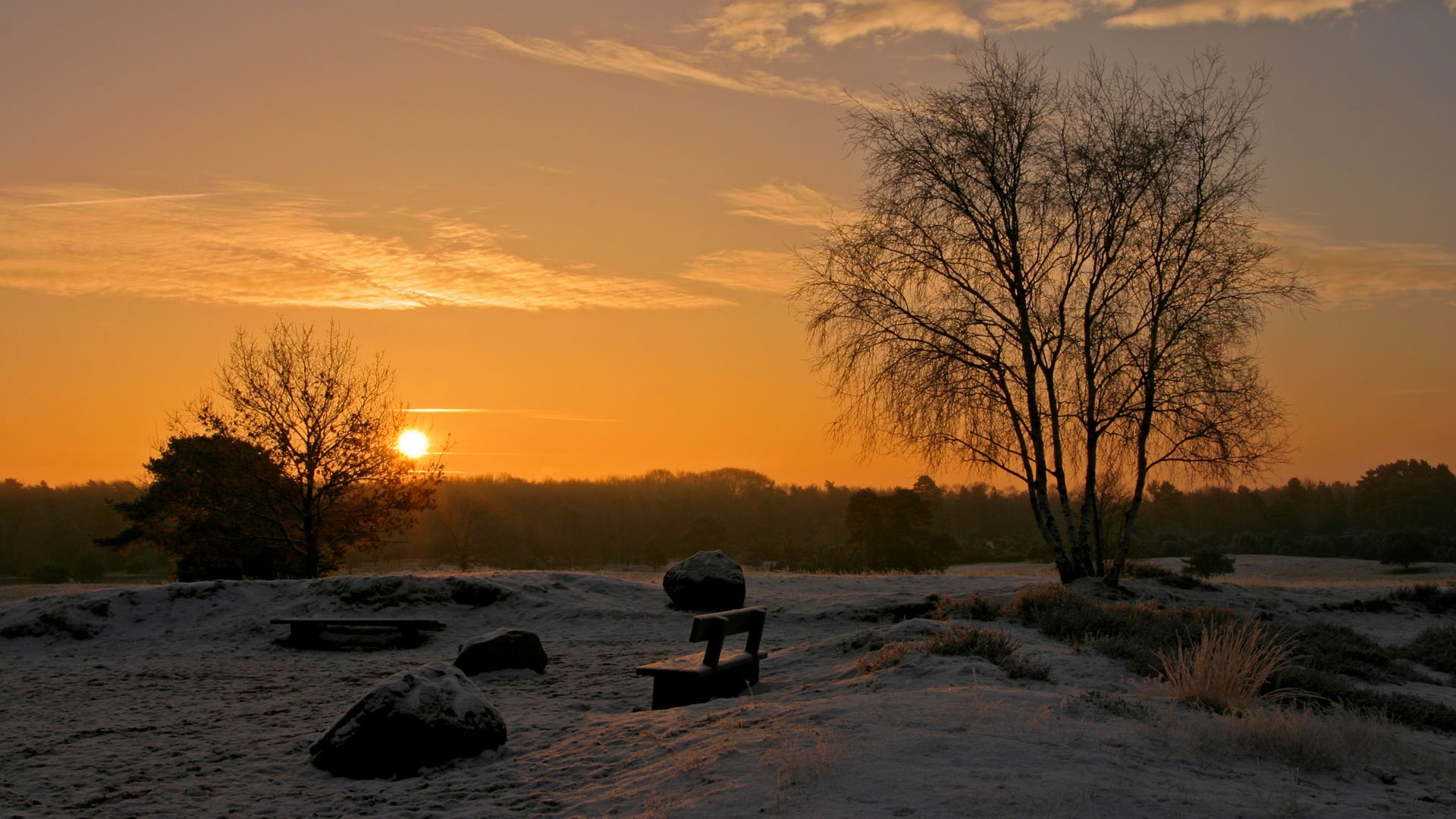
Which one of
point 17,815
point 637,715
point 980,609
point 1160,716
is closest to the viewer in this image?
point 17,815

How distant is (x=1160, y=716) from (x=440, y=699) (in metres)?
5.46

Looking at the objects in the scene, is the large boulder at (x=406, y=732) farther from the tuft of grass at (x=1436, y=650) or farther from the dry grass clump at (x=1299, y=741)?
the tuft of grass at (x=1436, y=650)

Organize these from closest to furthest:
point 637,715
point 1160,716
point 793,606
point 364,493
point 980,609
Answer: point 1160,716, point 637,715, point 980,609, point 793,606, point 364,493

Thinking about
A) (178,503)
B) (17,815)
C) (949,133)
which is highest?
(949,133)

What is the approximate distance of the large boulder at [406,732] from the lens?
6883 mm

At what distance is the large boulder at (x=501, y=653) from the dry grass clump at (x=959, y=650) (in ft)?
14.2

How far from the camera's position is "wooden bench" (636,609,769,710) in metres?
8.77

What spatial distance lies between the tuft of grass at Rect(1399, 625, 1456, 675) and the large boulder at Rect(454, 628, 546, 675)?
12.2 m

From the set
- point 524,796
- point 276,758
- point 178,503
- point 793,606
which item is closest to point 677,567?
point 793,606

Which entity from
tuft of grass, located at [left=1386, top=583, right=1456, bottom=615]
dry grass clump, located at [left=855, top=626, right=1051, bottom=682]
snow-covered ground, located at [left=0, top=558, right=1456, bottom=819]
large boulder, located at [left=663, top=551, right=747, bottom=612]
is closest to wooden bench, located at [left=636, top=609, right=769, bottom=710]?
snow-covered ground, located at [left=0, top=558, right=1456, bottom=819]

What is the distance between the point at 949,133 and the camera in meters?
18.6

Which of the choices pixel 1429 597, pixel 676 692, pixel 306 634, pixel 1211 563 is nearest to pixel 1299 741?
pixel 676 692

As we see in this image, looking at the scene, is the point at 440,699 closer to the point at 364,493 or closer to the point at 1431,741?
the point at 1431,741

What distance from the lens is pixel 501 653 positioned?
452 inches
